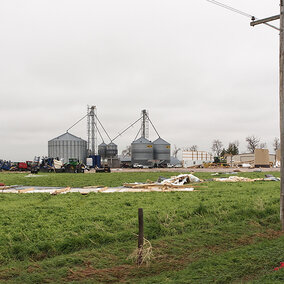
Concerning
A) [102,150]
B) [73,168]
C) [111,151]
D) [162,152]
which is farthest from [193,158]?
[73,168]

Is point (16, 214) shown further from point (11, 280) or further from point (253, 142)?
point (253, 142)

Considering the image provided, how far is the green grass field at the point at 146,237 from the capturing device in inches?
204

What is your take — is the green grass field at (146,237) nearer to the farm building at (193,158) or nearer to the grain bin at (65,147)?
the grain bin at (65,147)

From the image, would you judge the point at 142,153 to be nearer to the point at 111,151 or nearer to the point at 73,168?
the point at 111,151

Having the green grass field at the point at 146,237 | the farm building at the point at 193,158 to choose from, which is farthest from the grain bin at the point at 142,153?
the green grass field at the point at 146,237

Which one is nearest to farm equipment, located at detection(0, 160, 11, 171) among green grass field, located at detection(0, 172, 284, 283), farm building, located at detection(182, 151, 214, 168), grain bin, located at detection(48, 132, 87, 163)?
grain bin, located at detection(48, 132, 87, 163)

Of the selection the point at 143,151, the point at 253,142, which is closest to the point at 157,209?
the point at 143,151

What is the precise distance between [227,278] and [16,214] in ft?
21.5

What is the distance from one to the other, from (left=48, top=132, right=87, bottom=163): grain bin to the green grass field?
2077 inches

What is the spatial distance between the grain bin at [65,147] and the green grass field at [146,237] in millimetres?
52752

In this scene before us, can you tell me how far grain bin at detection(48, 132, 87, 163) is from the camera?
62281 millimetres

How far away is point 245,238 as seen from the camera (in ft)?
23.6

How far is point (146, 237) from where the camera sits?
24.0 ft

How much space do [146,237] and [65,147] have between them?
5716 cm
